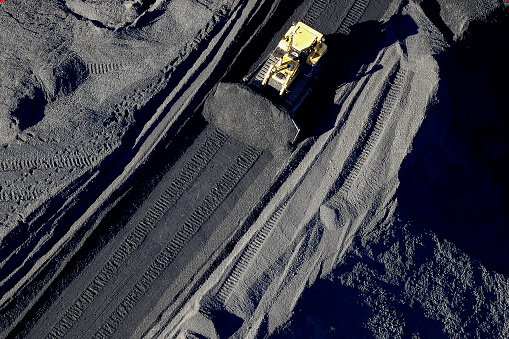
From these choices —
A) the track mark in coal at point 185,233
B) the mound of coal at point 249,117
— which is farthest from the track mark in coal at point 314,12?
the track mark in coal at point 185,233

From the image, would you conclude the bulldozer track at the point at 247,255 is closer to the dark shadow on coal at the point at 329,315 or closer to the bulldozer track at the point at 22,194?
the dark shadow on coal at the point at 329,315

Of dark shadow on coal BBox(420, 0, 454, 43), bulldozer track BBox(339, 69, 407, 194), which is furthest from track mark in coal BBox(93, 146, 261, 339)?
dark shadow on coal BBox(420, 0, 454, 43)

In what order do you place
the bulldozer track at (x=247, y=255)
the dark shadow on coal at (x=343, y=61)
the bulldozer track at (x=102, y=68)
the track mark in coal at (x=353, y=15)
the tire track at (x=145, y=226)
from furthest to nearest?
1. the track mark in coal at (x=353, y=15)
2. the dark shadow on coal at (x=343, y=61)
3. the bulldozer track at (x=102, y=68)
4. the tire track at (x=145, y=226)
5. the bulldozer track at (x=247, y=255)

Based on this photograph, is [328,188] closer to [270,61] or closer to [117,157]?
[270,61]

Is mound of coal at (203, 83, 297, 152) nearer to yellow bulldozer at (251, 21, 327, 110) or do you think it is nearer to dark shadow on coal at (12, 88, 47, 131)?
yellow bulldozer at (251, 21, 327, 110)

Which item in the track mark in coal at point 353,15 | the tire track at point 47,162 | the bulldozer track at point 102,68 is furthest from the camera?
the track mark in coal at point 353,15

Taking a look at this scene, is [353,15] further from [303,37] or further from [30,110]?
[30,110]

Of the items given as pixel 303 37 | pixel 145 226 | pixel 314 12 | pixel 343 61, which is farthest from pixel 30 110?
pixel 343 61

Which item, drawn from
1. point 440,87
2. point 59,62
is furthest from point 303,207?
point 59,62
